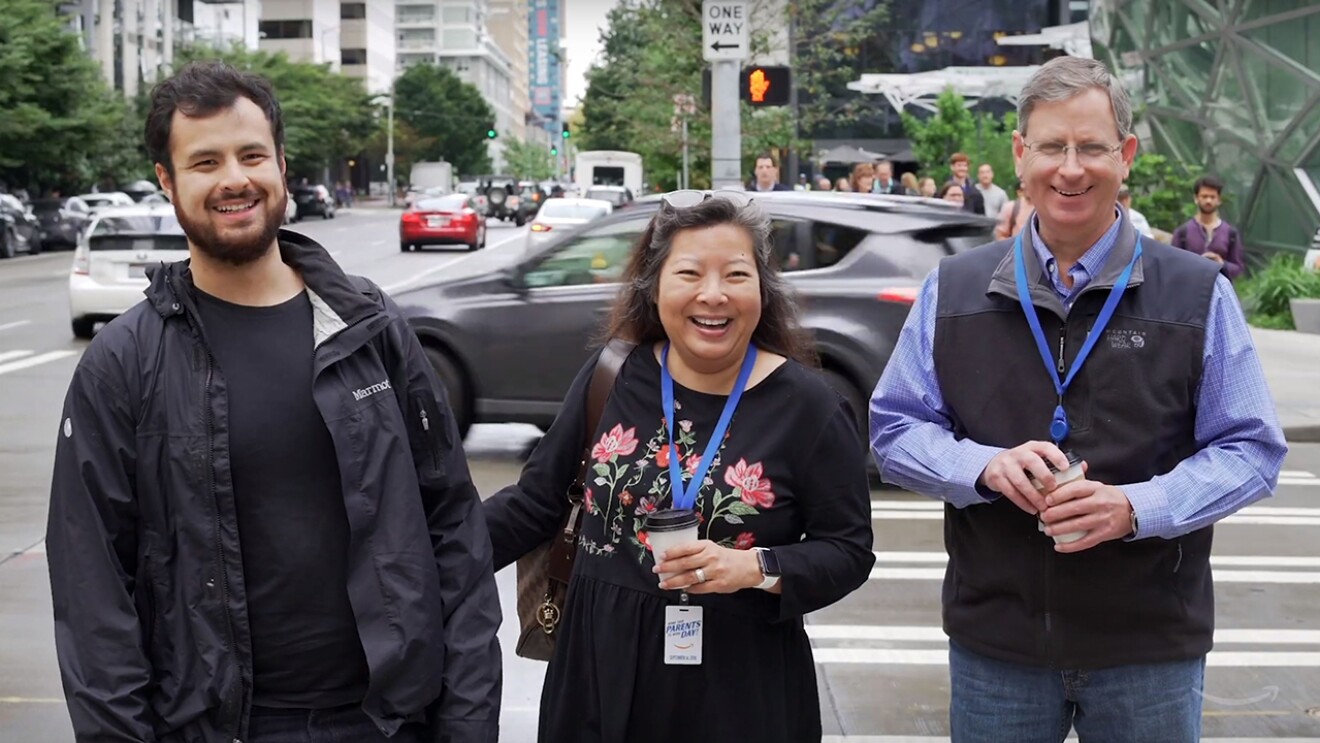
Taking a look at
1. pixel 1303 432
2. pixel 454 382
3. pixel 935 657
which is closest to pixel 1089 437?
pixel 935 657

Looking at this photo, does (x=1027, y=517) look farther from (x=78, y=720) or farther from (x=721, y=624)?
(x=78, y=720)

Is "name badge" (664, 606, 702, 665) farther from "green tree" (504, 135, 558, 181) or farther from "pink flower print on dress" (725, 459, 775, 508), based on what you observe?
"green tree" (504, 135, 558, 181)

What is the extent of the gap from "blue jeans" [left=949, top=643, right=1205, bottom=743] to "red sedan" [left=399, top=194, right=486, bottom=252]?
125ft

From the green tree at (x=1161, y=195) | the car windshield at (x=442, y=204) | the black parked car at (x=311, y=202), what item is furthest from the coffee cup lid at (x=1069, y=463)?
the black parked car at (x=311, y=202)

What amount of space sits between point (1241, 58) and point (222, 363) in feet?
82.6

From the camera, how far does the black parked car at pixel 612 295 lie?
31.2 feet

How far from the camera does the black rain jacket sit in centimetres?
262

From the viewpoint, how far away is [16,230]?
123ft

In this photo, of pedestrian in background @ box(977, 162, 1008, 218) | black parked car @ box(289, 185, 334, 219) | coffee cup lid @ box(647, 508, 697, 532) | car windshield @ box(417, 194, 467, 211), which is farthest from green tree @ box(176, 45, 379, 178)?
coffee cup lid @ box(647, 508, 697, 532)

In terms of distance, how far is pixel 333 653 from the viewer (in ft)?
9.10

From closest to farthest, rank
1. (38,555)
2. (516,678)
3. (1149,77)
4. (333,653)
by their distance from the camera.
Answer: (333,653), (516,678), (38,555), (1149,77)

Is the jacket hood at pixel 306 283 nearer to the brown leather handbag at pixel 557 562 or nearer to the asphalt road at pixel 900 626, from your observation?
the brown leather handbag at pixel 557 562

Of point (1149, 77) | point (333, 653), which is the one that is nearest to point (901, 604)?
point (333, 653)

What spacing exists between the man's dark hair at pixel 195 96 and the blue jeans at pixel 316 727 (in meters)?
0.97
